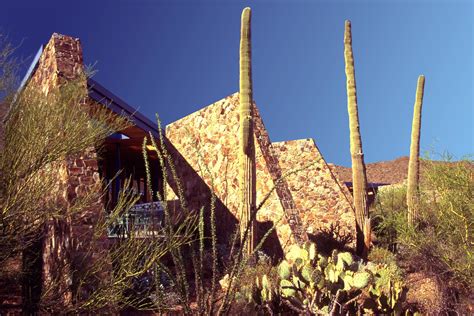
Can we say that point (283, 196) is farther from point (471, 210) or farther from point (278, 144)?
point (278, 144)

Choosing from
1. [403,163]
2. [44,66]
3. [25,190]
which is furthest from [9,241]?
[403,163]

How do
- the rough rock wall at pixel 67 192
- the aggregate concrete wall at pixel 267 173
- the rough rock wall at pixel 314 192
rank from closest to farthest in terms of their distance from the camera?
the rough rock wall at pixel 67 192 < the aggregate concrete wall at pixel 267 173 < the rough rock wall at pixel 314 192

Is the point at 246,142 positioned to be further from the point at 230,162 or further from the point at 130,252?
the point at 130,252

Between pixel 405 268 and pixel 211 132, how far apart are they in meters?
5.62

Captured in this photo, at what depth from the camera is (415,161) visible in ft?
48.9

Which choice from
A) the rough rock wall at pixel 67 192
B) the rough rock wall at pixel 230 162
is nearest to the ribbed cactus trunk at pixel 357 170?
the rough rock wall at pixel 230 162

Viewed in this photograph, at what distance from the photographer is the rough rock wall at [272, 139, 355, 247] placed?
15406 millimetres

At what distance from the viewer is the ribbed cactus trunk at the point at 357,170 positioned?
13578 mm

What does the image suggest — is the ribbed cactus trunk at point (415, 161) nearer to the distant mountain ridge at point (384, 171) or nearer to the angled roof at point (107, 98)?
the angled roof at point (107, 98)

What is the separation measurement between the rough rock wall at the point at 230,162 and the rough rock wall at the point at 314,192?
8.42ft

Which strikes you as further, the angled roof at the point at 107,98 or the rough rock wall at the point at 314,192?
the rough rock wall at the point at 314,192

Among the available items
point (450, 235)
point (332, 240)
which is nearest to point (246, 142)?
point (450, 235)

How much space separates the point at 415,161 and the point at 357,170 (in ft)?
6.97

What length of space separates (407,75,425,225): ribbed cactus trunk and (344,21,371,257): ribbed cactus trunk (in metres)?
1.09
